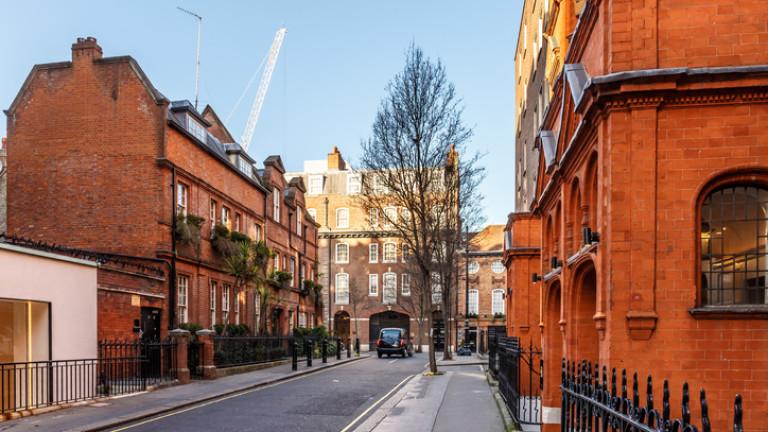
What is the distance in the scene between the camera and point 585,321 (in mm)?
10414

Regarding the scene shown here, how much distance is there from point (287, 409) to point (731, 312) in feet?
32.8

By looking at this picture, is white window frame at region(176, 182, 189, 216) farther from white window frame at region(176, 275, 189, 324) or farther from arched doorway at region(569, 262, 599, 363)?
arched doorway at region(569, 262, 599, 363)

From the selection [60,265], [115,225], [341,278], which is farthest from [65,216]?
[341,278]

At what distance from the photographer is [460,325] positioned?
56219 mm

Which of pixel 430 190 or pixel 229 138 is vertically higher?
pixel 229 138

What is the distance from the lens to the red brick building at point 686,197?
24.3ft

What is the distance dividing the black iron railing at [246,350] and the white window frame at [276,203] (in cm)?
833

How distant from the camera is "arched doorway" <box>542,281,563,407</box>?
1183cm

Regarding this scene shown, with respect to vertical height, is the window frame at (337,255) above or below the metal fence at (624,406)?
below

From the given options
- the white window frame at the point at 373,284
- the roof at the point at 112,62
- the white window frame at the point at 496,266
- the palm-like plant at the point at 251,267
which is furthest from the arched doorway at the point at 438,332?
the roof at the point at 112,62

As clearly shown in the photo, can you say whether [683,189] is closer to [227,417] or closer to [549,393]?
[549,393]

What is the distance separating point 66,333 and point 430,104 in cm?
1648

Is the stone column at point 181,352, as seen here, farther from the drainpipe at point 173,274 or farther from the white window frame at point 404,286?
the white window frame at point 404,286

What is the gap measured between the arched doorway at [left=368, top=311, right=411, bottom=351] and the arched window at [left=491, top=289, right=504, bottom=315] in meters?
8.02
